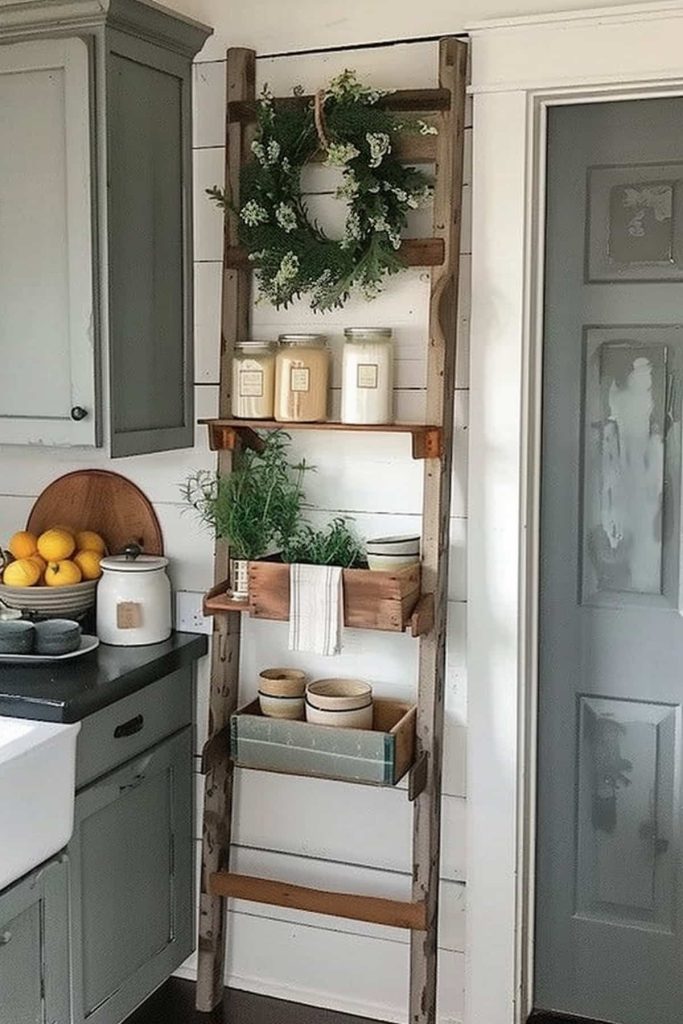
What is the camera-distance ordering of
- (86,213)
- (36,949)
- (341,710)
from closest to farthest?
(36,949) < (86,213) < (341,710)

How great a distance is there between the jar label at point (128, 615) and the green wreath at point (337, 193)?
709 millimetres

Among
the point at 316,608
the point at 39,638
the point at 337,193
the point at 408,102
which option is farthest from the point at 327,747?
the point at 408,102

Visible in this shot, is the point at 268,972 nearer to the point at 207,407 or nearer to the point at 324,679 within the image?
the point at 324,679

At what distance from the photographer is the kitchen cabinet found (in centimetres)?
241

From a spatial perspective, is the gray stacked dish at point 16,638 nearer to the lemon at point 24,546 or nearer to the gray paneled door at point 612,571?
the lemon at point 24,546

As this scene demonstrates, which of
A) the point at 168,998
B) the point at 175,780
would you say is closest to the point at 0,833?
the point at 175,780

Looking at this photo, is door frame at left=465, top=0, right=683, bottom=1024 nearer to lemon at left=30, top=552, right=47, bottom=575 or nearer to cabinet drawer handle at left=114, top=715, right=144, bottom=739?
cabinet drawer handle at left=114, top=715, right=144, bottom=739

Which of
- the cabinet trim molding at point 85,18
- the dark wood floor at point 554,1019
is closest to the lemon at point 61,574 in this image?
the cabinet trim molding at point 85,18

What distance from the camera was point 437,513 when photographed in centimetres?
243

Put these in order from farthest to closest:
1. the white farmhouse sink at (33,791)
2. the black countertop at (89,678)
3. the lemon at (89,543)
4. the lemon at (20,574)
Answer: the lemon at (89,543) → the lemon at (20,574) → the black countertop at (89,678) → the white farmhouse sink at (33,791)

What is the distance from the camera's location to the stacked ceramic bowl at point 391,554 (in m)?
2.43

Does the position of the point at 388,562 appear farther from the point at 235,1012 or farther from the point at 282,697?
the point at 235,1012

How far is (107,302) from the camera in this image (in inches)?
94.8

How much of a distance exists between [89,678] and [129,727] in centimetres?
17
